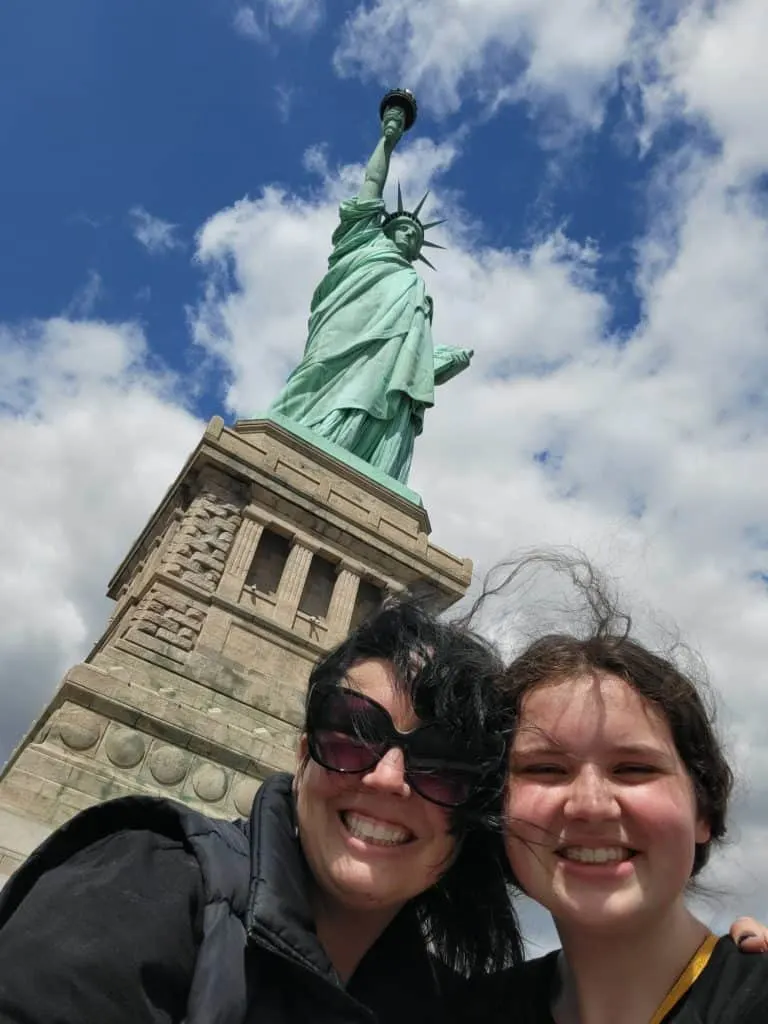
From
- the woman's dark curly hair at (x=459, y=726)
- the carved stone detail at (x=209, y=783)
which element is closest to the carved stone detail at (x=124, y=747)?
the carved stone detail at (x=209, y=783)

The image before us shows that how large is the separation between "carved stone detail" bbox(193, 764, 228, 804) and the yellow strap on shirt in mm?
8028

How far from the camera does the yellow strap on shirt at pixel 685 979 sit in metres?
1.95

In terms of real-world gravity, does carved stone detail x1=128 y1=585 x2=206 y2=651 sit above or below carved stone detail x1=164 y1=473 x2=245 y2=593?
below

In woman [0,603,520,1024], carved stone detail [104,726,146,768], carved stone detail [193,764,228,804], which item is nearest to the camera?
woman [0,603,520,1024]

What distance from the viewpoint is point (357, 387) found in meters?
17.0

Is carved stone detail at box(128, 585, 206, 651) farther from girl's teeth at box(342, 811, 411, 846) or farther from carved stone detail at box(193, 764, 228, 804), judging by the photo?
girl's teeth at box(342, 811, 411, 846)

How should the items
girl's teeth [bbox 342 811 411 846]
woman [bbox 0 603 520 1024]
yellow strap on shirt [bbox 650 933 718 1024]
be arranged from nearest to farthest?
woman [bbox 0 603 520 1024]
yellow strap on shirt [bbox 650 933 718 1024]
girl's teeth [bbox 342 811 411 846]

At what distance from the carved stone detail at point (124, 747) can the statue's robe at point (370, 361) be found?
8177 millimetres

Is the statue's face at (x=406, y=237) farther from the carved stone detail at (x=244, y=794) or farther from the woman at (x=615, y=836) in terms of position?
the woman at (x=615, y=836)

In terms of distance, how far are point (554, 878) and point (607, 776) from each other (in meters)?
0.30

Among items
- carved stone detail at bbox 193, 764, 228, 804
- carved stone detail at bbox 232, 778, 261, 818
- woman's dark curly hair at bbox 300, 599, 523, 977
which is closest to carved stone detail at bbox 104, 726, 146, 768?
carved stone detail at bbox 193, 764, 228, 804

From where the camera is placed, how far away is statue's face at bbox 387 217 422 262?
21.5m

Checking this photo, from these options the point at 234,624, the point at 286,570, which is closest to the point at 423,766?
the point at 234,624

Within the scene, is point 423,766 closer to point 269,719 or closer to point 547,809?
point 547,809
